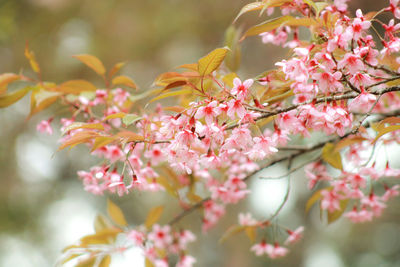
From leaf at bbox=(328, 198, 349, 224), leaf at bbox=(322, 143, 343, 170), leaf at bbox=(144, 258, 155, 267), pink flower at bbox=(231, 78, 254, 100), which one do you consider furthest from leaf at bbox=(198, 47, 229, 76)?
leaf at bbox=(144, 258, 155, 267)

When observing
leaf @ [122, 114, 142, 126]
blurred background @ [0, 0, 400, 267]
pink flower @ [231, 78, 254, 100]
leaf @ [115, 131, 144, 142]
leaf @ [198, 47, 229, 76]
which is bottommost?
blurred background @ [0, 0, 400, 267]

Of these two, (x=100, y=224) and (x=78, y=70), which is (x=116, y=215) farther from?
(x=78, y=70)

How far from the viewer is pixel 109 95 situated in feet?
4.09

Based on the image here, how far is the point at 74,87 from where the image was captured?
120cm

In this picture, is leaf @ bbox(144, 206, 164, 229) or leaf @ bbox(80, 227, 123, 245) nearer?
leaf @ bbox(80, 227, 123, 245)

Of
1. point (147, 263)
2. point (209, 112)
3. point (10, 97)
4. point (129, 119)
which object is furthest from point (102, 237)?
point (209, 112)

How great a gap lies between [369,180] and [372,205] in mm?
106

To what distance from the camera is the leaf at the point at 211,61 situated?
76 centimetres

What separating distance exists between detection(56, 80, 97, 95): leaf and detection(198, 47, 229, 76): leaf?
56cm

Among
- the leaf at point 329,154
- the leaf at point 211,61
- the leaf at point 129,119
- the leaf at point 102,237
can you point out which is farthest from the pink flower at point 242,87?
the leaf at point 102,237

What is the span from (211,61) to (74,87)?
60 centimetres

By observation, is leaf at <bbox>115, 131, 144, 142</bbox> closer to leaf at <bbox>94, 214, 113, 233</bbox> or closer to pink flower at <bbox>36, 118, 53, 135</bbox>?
pink flower at <bbox>36, 118, 53, 135</bbox>

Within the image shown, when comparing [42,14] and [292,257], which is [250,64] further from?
[292,257]

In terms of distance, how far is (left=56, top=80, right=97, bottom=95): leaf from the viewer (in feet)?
3.88
